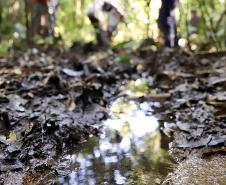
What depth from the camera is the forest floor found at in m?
2.86

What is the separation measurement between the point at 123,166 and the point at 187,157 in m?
0.52

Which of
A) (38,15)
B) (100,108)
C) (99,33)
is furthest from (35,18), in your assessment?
(100,108)

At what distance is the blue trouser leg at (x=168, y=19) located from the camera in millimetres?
6793

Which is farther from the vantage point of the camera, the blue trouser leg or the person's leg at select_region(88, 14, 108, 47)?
the person's leg at select_region(88, 14, 108, 47)

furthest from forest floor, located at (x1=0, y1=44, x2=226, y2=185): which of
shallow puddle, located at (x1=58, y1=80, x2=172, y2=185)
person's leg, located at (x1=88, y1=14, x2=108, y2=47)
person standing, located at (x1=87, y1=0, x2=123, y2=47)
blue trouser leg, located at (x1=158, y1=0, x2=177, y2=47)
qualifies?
person's leg, located at (x1=88, y1=14, x2=108, y2=47)

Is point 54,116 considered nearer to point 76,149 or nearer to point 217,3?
point 76,149

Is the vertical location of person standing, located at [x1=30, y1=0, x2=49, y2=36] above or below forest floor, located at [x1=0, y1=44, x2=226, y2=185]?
above

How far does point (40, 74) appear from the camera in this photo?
567 centimetres

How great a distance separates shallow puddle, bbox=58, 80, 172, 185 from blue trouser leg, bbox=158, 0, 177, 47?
10.2 feet

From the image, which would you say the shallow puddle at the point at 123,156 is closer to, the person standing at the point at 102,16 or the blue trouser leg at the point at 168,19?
the blue trouser leg at the point at 168,19

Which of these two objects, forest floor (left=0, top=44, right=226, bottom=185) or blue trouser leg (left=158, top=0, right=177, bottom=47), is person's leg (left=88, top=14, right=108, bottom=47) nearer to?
forest floor (left=0, top=44, right=226, bottom=185)

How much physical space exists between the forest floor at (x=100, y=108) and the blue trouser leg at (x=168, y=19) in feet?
1.41

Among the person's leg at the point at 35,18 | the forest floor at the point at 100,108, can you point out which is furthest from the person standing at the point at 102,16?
the person's leg at the point at 35,18

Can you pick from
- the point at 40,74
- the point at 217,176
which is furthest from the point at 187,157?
the point at 40,74
